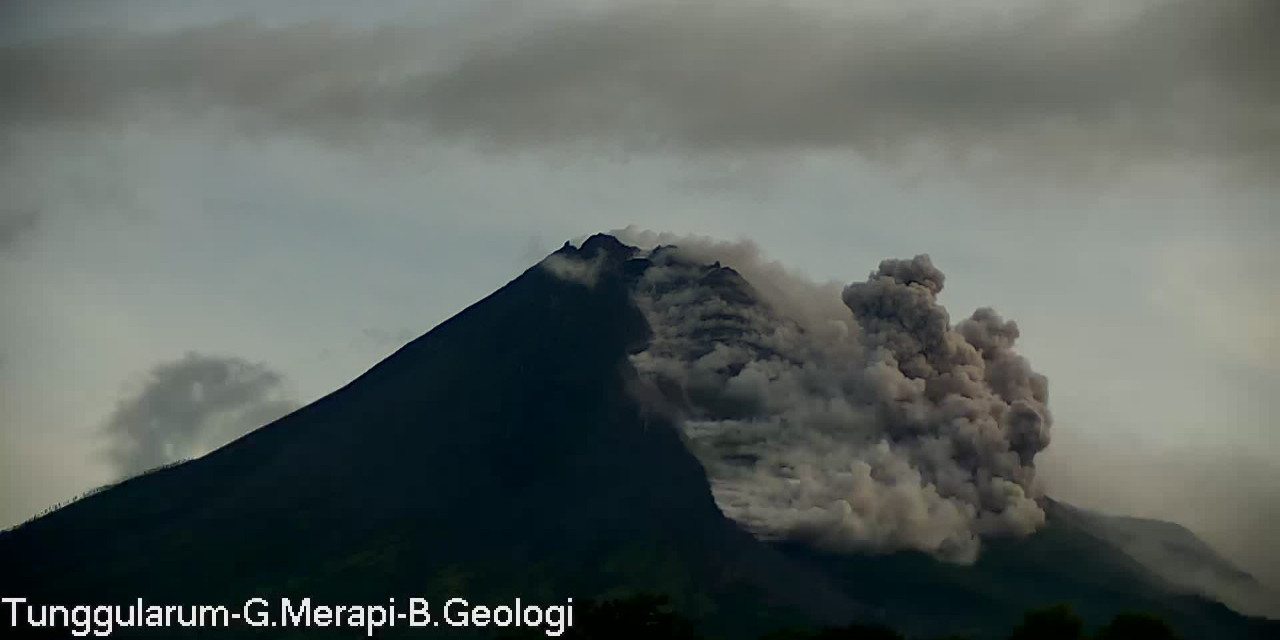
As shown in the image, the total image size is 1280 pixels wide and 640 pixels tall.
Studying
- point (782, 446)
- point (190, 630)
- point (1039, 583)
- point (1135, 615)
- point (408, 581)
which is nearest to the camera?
point (1135, 615)

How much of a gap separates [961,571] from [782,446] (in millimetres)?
24024

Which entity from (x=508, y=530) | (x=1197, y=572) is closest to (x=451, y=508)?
(x=508, y=530)

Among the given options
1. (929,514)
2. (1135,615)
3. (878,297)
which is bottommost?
(1135,615)

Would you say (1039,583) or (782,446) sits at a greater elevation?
(782,446)

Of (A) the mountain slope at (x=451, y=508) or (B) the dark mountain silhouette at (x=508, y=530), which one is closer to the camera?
(B) the dark mountain silhouette at (x=508, y=530)

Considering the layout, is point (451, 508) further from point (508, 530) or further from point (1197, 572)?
point (1197, 572)

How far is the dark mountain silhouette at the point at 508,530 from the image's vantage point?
507 feet

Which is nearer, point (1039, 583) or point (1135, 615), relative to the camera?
point (1135, 615)

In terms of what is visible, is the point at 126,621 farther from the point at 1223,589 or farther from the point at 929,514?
the point at 1223,589

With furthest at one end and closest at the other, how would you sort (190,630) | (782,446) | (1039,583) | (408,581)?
1. (782,446)
2. (1039,583)
3. (408,581)
4. (190,630)

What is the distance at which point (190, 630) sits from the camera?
475 feet

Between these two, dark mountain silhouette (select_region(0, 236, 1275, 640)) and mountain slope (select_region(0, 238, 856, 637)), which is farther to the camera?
mountain slope (select_region(0, 238, 856, 637))

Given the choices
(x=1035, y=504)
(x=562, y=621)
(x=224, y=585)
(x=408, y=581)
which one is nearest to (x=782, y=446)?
(x=1035, y=504)

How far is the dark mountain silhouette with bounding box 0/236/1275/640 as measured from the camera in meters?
155
